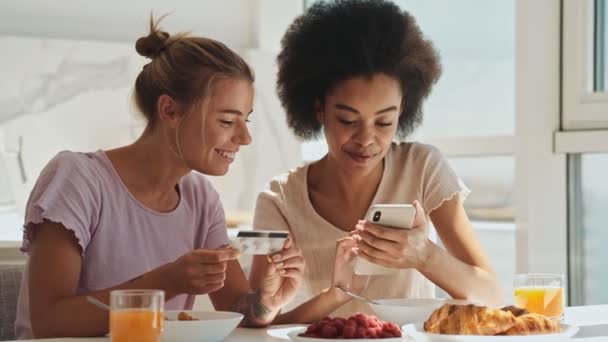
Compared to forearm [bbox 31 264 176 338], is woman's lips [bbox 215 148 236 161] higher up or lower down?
higher up

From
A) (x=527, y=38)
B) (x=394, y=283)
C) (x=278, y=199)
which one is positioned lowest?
(x=394, y=283)

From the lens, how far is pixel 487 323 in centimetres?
152

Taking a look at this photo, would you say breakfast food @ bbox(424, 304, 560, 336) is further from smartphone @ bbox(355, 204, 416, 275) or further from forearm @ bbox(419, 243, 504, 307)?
forearm @ bbox(419, 243, 504, 307)

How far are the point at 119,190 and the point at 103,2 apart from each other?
141 cm

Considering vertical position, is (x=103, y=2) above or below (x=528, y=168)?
above

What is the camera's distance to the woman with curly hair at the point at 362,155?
A: 2.15 meters

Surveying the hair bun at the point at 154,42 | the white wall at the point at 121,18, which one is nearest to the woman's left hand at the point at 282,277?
the hair bun at the point at 154,42

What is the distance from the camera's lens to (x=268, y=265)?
Result: 6.32 ft

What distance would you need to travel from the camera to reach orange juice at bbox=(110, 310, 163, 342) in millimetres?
1426

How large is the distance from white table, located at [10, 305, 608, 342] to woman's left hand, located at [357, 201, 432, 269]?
0.21 m

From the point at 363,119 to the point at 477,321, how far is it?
2.32ft

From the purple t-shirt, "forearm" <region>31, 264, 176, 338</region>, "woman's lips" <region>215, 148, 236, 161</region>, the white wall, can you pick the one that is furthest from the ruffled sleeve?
the white wall

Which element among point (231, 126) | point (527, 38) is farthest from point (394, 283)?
point (527, 38)

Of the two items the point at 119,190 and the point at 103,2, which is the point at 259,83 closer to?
the point at 103,2
